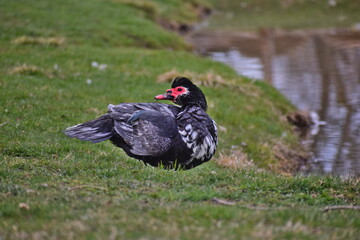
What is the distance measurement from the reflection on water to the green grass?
2987 mm

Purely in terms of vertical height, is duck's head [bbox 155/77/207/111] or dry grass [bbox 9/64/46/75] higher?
duck's head [bbox 155/77/207/111]

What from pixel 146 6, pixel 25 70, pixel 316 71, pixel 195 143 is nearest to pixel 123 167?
A: pixel 195 143

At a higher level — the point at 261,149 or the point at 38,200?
the point at 38,200

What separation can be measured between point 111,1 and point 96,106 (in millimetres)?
15375

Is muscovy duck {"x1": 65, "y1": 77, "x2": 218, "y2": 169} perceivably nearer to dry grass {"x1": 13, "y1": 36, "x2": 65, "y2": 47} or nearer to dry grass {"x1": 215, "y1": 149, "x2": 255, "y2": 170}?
dry grass {"x1": 215, "y1": 149, "x2": 255, "y2": 170}

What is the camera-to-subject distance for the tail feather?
805 cm

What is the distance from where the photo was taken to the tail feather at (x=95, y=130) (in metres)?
8.05

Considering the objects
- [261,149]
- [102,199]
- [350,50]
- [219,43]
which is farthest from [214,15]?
[102,199]

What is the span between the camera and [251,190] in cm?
699

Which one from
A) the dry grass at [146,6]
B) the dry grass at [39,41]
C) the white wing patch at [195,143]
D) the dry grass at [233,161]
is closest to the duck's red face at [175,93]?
the white wing patch at [195,143]

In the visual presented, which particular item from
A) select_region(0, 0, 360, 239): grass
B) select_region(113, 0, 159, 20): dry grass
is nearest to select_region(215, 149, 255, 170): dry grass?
select_region(0, 0, 360, 239): grass

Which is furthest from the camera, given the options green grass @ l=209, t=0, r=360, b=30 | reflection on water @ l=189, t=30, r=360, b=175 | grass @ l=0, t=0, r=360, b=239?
green grass @ l=209, t=0, r=360, b=30

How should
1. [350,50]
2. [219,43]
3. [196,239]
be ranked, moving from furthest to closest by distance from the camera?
[219,43] → [350,50] → [196,239]

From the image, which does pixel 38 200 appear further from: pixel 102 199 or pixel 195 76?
pixel 195 76
